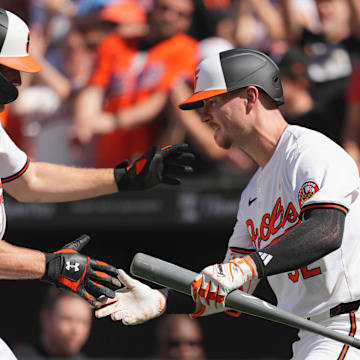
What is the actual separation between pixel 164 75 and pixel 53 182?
2.24m

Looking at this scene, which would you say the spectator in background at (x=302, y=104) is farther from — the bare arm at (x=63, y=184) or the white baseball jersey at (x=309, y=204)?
the white baseball jersey at (x=309, y=204)

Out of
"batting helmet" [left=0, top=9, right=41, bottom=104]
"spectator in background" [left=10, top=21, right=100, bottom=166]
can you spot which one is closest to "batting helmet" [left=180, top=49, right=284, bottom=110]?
"batting helmet" [left=0, top=9, right=41, bottom=104]

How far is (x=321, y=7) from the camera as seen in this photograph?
5.83 m

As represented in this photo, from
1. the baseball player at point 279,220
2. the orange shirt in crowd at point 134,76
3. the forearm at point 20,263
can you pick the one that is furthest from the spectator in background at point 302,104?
the forearm at point 20,263

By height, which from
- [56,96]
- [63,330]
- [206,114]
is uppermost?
[206,114]

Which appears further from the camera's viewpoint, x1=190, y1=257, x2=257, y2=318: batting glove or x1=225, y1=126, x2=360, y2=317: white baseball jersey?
x1=225, y1=126, x2=360, y2=317: white baseball jersey

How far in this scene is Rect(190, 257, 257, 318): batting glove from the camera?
2770 mm

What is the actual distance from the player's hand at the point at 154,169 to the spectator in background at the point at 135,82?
6.65 feet

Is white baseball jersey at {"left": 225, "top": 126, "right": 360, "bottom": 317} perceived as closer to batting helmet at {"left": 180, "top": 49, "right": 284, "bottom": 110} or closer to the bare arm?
batting helmet at {"left": 180, "top": 49, "right": 284, "bottom": 110}

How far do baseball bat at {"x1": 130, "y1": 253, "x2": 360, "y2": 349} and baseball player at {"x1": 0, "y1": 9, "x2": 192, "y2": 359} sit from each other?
0.26 meters

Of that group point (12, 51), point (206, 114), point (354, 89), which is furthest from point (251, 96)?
point (354, 89)

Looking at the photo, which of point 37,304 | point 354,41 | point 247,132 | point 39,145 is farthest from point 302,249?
point 37,304

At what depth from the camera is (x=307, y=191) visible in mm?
2877

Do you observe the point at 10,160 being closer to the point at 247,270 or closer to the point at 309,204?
the point at 247,270
